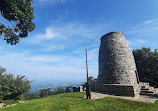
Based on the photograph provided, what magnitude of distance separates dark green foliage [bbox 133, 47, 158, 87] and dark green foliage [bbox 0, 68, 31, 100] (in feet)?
76.4

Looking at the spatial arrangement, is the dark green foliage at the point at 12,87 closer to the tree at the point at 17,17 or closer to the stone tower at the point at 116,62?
the tree at the point at 17,17

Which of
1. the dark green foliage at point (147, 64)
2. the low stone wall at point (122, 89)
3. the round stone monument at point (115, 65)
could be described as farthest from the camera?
the dark green foliage at point (147, 64)

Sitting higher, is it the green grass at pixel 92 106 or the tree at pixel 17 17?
the tree at pixel 17 17

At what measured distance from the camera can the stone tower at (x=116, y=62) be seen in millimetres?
11259

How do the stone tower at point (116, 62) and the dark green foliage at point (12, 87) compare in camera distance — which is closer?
the dark green foliage at point (12, 87)

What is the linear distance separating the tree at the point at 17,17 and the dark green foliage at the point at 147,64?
2453 cm

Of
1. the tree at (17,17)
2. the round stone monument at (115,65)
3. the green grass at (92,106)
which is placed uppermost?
the tree at (17,17)

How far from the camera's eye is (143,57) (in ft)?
63.0

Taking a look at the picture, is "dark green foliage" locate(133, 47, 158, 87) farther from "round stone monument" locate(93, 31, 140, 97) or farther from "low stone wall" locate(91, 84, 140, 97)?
"low stone wall" locate(91, 84, 140, 97)

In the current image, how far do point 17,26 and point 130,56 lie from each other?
19.0m

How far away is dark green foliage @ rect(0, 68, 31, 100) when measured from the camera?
9500 mm

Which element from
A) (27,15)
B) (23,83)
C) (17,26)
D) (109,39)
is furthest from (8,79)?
(109,39)

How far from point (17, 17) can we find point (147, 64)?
84.7 ft

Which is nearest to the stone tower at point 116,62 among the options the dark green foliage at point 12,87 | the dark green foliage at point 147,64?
the dark green foliage at point 147,64
